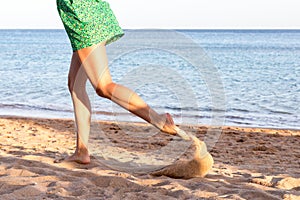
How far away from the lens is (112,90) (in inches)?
143

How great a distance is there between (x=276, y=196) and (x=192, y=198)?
57 cm

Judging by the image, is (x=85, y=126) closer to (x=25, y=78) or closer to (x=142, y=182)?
(x=142, y=182)

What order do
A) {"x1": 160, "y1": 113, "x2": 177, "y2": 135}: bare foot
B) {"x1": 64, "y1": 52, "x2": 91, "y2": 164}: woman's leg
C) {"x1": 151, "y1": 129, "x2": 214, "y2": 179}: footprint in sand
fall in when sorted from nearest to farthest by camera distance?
{"x1": 160, "y1": 113, "x2": 177, "y2": 135}: bare foot, {"x1": 151, "y1": 129, "x2": 214, "y2": 179}: footprint in sand, {"x1": 64, "y1": 52, "x2": 91, "y2": 164}: woman's leg

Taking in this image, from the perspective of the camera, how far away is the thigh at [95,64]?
12.0ft

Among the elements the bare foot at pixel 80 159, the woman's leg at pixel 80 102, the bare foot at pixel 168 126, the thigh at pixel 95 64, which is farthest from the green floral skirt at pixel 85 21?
the bare foot at pixel 80 159

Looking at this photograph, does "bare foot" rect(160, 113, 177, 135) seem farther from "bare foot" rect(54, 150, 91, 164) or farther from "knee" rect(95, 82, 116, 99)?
"bare foot" rect(54, 150, 91, 164)

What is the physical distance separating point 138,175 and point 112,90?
2.38ft

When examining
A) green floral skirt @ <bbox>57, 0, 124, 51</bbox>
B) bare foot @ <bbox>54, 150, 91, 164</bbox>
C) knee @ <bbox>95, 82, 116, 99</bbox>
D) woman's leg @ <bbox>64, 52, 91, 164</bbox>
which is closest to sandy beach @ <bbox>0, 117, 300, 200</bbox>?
bare foot @ <bbox>54, 150, 91, 164</bbox>

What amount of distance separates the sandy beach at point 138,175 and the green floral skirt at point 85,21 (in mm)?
997

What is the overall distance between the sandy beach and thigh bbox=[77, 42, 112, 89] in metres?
0.71

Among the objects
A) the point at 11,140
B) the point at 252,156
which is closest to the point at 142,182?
the point at 252,156

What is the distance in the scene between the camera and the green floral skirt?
12.0 ft

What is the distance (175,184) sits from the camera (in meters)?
3.55

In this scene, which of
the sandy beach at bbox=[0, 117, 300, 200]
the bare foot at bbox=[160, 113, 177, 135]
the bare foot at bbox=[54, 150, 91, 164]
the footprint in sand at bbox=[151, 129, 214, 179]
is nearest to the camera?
the sandy beach at bbox=[0, 117, 300, 200]
